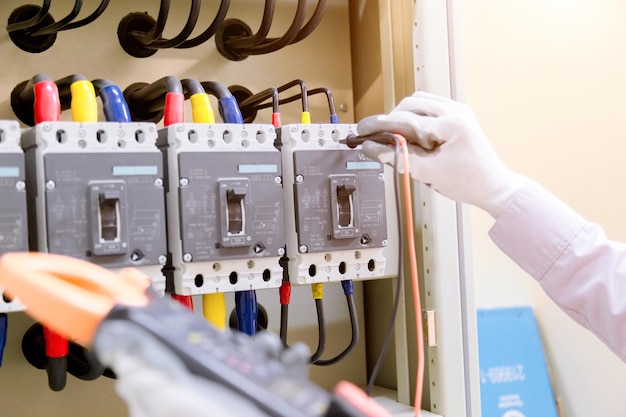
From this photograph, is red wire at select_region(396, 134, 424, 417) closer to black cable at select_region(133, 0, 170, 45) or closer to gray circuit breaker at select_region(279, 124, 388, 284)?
gray circuit breaker at select_region(279, 124, 388, 284)

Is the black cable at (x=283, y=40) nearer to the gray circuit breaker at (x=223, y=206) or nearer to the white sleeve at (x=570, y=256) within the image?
the gray circuit breaker at (x=223, y=206)

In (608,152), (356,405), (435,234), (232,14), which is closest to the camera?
(356,405)

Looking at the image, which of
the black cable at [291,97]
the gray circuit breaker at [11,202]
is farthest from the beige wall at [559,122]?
the gray circuit breaker at [11,202]

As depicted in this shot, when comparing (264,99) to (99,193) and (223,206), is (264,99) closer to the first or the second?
(223,206)

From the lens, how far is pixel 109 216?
2.95ft

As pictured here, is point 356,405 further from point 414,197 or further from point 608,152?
point 608,152

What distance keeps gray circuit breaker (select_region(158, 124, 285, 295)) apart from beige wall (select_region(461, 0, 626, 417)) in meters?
1.32

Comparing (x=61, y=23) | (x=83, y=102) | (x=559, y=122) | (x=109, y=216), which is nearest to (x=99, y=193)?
(x=109, y=216)

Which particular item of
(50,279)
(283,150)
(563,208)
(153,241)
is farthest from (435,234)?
(50,279)

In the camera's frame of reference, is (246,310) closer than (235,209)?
No

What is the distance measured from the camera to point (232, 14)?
1360 millimetres

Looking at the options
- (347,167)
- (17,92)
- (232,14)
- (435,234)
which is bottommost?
(435,234)

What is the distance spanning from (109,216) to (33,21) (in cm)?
41

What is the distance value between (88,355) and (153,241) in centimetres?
22
